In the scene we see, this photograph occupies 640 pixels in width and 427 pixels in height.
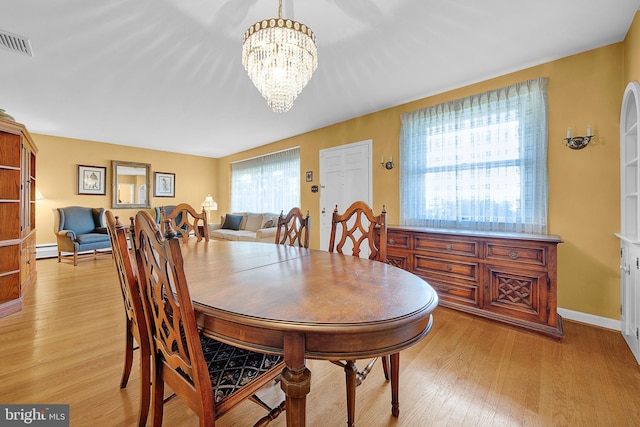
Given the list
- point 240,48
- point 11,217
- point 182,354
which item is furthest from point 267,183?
point 182,354

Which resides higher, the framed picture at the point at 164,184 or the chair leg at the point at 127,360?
the framed picture at the point at 164,184

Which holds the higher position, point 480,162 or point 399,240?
point 480,162

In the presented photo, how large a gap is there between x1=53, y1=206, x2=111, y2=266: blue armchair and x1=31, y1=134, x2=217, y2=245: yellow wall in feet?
1.42

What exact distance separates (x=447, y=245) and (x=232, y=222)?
4.66 meters

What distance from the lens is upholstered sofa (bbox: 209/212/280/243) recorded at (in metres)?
5.02

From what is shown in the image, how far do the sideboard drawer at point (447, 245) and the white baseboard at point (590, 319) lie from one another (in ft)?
3.13

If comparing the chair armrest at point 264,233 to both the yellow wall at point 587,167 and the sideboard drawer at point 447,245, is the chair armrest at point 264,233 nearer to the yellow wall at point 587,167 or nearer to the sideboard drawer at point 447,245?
the sideboard drawer at point 447,245

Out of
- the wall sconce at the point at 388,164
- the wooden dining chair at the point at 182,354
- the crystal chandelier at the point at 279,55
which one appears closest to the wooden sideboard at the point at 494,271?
the wall sconce at the point at 388,164

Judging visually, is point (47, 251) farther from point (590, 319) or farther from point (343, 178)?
point (590, 319)

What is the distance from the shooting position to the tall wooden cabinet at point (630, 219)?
1.78 metres

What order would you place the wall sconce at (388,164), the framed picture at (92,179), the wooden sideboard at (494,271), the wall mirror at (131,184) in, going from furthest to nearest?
the wall mirror at (131,184)
the framed picture at (92,179)
the wall sconce at (388,164)
the wooden sideboard at (494,271)

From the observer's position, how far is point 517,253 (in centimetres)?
227

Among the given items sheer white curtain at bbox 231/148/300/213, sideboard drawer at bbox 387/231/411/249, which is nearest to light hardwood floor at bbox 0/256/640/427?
sideboard drawer at bbox 387/231/411/249

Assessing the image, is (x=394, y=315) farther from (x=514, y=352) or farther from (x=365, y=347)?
(x=514, y=352)
